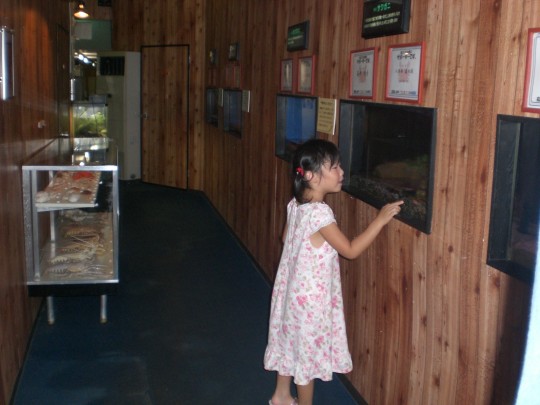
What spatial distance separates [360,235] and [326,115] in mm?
1094

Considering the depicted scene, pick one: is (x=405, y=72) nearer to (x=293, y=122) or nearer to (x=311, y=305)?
(x=311, y=305)

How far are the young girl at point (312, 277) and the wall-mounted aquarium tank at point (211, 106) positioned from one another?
5.15 metres

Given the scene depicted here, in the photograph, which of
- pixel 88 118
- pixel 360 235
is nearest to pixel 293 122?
pixel 360 235

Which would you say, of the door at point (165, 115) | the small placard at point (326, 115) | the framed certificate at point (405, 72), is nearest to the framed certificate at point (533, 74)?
the framed certificate at point (405, 72)

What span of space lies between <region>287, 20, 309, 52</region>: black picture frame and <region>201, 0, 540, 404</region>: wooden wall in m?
0.10

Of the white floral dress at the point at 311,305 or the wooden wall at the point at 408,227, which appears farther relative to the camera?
the white floral dress at the point at 311,305

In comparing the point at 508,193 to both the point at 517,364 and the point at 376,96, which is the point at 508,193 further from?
the point at 376,96

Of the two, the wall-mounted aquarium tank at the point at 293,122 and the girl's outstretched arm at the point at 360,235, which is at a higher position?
the wall-mounted aquarium tank at the point at 293,122

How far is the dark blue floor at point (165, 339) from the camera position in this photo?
330 cm

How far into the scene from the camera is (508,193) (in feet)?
6.22

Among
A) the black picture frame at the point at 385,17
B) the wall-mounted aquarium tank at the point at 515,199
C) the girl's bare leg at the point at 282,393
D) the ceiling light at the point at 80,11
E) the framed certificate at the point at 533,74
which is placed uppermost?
the ceiling light at the point at 80,11

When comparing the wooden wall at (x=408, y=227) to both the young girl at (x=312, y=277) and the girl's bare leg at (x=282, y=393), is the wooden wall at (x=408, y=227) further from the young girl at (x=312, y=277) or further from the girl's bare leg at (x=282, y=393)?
the girl's bare leg at (x=282, y=393)

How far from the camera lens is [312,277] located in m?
2.77

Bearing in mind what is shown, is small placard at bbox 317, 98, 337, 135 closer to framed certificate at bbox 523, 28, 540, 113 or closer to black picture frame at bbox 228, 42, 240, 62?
framed certificate at bbox 523, 28, 540, 113
